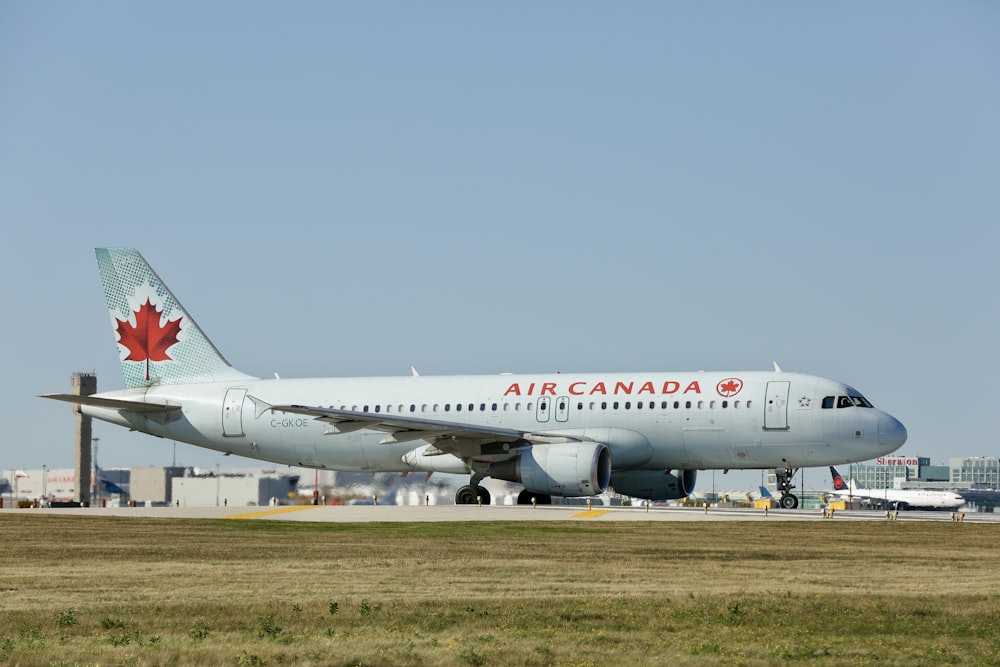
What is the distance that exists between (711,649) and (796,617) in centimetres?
302

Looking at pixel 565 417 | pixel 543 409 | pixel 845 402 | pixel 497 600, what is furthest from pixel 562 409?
pixel 497 600

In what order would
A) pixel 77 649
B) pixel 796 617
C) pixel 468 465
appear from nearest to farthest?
pixel 77 649
pixel 796 617
pixel 468 465

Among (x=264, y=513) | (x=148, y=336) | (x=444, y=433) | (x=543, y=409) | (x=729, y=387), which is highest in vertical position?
(x=148, y=336)

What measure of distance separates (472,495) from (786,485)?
11.0 m

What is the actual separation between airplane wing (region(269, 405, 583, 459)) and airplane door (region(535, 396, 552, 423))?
77cm

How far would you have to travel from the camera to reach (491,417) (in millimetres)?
49062

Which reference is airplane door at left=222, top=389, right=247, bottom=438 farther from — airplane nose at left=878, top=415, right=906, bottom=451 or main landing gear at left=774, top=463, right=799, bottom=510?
airplane nose at left=878, top=415, right=906, bottom=451

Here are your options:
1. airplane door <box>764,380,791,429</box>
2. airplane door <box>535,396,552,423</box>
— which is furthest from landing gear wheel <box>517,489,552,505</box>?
airplane door <box>764,380,791,429</box>

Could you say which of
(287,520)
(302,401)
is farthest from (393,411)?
(287,520)

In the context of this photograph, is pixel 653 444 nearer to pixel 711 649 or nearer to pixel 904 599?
pixel 904 599

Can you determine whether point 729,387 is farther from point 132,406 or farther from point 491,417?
point 132,406

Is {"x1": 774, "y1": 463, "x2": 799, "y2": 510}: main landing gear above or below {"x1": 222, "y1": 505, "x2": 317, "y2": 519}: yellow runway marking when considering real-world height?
above

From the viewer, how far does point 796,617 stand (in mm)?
17203

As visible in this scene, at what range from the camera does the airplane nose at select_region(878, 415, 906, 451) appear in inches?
1783
